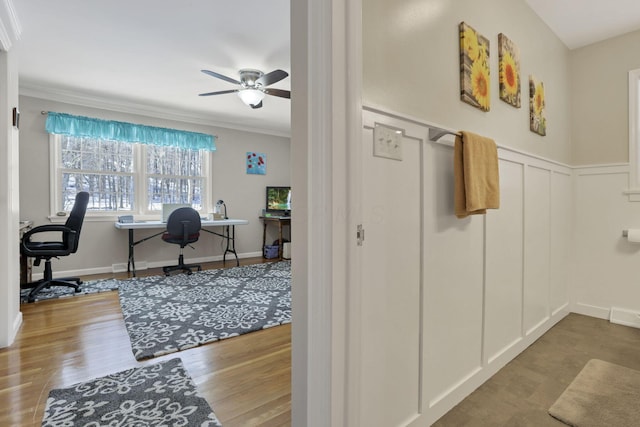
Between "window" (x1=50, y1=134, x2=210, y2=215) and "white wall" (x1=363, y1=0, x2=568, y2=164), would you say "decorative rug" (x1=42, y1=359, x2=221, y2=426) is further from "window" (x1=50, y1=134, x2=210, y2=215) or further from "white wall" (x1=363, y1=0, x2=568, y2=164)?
"window" (x1=50, y1=134, x2=210, y2=215)

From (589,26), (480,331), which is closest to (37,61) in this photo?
(480,331)

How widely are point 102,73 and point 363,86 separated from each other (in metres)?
3.40

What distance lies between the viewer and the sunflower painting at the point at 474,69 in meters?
1.45

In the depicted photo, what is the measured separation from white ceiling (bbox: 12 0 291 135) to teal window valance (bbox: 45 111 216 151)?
0.25 metres

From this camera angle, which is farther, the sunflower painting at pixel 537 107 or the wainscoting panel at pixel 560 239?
the wainscoting panel at pixel 560 239

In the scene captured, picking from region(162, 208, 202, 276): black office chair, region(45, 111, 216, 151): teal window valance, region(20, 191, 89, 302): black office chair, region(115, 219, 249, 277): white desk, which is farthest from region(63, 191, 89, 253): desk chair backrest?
region(45, 111, 216, 151): teal window valance

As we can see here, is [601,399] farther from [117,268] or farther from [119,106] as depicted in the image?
[119,106]

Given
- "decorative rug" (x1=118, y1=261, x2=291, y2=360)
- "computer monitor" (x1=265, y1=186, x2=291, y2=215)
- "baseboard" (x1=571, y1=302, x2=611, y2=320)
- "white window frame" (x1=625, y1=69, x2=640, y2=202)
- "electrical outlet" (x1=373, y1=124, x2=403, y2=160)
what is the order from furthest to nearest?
"computer monitor" (x1=265, y1=186, x2=291, y2=215) < "baseboard" (x1=571, y1=302, x2=611, y2=320) < "white window frame" (x1=625, y1=69, x2=640, y2=202) < "decorative rug" (x1=118, y1=261, x2=291, y2=360) < "electrical outlet" (x1=373, y1=124, x2=403, y2=160)

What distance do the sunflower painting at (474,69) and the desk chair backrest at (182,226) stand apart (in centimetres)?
349

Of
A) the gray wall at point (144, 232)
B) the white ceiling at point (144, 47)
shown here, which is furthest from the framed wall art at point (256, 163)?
the white ceiling at point (144, 47)

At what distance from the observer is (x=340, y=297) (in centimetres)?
92

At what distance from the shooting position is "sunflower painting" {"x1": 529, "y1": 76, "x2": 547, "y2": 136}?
2.08 metres

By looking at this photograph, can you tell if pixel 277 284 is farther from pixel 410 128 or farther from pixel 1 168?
pixel 410 128

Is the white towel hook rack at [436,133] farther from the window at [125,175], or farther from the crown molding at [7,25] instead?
the window at [125,175]
